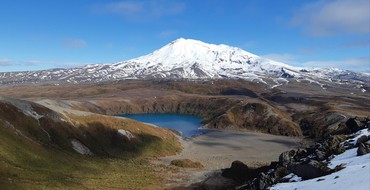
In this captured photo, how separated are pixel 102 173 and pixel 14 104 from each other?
105 feet

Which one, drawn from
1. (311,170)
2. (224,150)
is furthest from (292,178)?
(224,150)

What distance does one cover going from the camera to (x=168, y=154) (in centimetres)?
11794

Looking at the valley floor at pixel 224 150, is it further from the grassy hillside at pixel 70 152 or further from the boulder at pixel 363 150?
the boulder at pixel 363 150

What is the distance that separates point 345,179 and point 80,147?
72.9 meters

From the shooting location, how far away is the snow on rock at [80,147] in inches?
3697

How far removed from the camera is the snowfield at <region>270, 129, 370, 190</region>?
32.4 m

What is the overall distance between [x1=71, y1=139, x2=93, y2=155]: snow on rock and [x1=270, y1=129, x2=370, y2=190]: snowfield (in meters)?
62.9

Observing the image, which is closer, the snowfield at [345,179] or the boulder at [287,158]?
the snowfield at [345,179]

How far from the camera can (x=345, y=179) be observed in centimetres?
3444

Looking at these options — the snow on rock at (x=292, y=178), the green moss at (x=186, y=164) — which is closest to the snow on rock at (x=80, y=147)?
the green moss at (x=186, y=164)

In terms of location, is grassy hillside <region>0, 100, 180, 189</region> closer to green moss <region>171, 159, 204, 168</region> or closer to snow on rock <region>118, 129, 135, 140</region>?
snow on rock <region>118, 129, 135, 140</region>

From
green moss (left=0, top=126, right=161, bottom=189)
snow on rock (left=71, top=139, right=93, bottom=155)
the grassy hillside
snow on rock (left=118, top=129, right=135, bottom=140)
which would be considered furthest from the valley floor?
snow on rock (left=71, top=139, right=93, bottom=155)

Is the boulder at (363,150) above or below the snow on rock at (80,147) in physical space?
above

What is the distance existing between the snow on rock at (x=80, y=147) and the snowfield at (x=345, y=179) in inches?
2477
